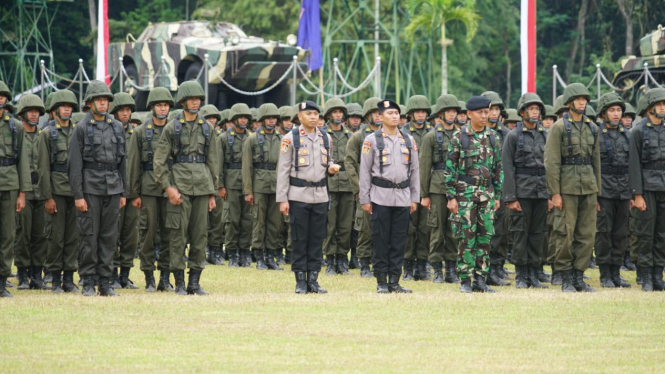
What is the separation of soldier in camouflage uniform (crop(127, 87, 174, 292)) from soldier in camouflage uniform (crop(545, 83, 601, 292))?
426 cm

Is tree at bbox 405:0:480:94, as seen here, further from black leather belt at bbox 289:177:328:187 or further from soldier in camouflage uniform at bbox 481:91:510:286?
black leather belt at bbox 289:177:328:187

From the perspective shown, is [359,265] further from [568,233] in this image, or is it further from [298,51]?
[298,51]

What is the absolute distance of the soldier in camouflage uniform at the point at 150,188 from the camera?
13.1 m

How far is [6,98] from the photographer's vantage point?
1273cm

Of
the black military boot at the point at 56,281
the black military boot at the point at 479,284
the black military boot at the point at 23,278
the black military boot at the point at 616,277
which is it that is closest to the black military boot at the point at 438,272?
the black military boot at the point at 479,284

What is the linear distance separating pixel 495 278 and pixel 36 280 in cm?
538

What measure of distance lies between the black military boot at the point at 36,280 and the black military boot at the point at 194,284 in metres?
2.00

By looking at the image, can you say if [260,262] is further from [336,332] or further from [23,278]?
[336,332]

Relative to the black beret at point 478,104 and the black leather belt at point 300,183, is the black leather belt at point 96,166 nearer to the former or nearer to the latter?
the black leather belt at point 300,183

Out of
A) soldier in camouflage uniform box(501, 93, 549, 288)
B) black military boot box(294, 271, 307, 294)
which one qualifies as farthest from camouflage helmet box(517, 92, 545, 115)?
black military boot box(294, 271, 307, 294)

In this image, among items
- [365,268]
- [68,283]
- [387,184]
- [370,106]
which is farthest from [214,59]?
[387,184]

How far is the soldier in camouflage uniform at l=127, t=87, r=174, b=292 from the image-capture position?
1308cm

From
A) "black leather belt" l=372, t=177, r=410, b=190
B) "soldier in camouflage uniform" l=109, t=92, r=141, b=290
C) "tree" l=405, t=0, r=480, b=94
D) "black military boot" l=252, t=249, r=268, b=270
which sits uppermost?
"tree" l=405, t=0, r=480, b=94

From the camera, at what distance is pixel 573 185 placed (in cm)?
1310
